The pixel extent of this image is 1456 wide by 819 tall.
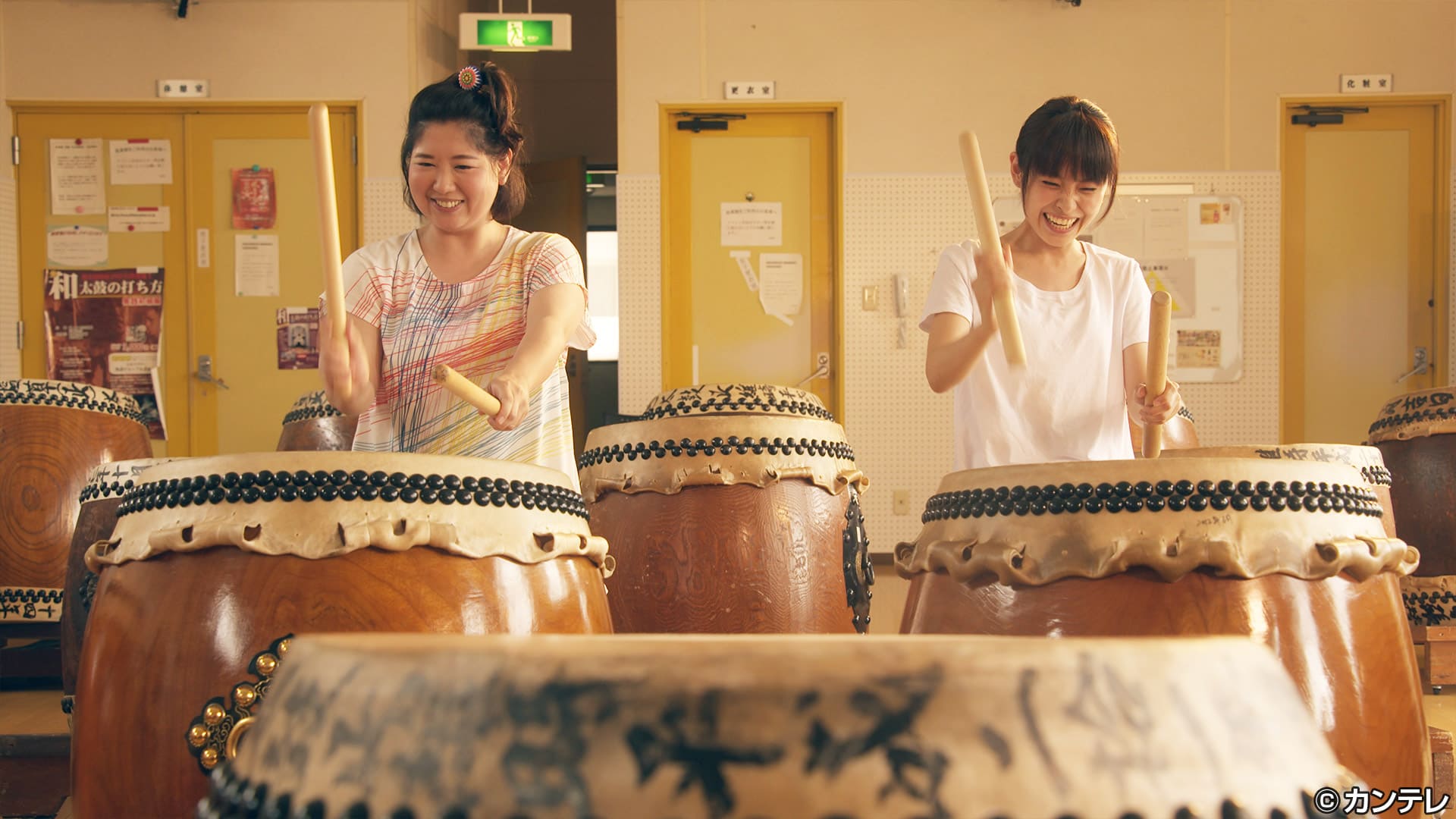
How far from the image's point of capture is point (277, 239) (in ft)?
19.7

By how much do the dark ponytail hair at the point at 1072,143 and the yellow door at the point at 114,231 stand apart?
208 inches

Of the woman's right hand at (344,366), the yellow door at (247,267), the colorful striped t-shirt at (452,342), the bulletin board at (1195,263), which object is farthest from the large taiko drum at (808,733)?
the yellow door at (247,267)

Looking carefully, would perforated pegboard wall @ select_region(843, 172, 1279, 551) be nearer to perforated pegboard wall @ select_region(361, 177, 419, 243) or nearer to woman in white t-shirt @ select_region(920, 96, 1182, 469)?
perforated pegboard wall @ select_region(361, 177, 419, 243)

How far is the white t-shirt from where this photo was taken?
66.1 inches

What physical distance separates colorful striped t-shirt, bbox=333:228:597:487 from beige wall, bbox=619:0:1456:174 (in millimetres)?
4504

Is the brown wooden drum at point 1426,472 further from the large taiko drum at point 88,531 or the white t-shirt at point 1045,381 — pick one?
the large taiko drum at point 88,531

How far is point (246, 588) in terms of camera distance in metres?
0.94

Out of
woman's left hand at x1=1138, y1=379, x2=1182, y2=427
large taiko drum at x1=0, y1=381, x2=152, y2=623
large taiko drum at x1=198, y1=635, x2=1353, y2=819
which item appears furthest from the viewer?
large taiko drum at x1=0, y1=381, x2=152, y2=623

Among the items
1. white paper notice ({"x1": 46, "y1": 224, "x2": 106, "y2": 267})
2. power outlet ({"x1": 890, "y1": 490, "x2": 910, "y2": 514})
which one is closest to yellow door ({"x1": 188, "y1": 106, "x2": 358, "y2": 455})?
white paper notice ({"x1": 46, "y1": 224, "x2": 106, "y2": 267})

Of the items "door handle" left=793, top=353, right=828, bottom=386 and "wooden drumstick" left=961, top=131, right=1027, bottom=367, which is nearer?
"wooden drumstick" left=961, top=131, right=1027, bottom=367

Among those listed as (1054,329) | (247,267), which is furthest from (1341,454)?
(247,267)

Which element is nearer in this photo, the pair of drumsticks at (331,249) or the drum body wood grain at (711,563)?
the pair of drumsticks at (331,249)

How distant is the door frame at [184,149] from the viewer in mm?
5953

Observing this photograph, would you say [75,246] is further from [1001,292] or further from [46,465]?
[1001,292]
